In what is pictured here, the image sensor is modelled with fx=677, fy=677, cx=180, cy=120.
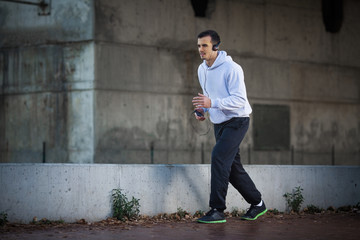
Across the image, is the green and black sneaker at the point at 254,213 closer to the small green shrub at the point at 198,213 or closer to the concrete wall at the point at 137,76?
the small green shrub at the point at 198,213

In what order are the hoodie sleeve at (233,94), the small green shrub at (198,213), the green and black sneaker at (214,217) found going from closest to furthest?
the hoodie sleeve at (233,94) < the green and black sneaker at (214,217) < the small green shrub at (198,213)

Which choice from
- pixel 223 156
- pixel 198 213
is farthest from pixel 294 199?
pixel 223 156

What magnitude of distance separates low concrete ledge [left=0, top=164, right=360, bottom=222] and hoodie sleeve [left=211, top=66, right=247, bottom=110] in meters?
1.56

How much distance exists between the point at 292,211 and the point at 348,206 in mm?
1141

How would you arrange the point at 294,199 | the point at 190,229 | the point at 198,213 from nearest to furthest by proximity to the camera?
the point at 190,229, the point at 198,213, the point at 294,199

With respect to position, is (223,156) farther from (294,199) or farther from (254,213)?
(294,199)

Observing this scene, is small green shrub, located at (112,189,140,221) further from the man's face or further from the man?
the man's face

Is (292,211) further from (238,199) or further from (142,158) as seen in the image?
(142,158)

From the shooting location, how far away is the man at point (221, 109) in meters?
8.07

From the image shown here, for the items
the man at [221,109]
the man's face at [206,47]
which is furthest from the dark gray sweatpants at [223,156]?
the man's face at [206,47]

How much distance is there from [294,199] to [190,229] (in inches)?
111

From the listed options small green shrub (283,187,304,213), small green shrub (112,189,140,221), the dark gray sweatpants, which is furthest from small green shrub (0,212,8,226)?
small green shrub (283,187,304,213)

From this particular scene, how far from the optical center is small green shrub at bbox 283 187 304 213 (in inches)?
396

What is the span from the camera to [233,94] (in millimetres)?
8062
